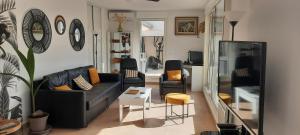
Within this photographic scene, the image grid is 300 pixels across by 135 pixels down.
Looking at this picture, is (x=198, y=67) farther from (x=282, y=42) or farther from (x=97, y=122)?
(x=282, y=42)

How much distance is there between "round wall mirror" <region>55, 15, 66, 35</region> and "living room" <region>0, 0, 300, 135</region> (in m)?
0.02

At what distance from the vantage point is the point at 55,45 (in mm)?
4910

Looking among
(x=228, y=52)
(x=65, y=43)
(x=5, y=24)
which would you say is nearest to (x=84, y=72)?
(x=65, y=43)

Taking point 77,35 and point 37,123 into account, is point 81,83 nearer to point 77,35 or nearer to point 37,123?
point 77,35

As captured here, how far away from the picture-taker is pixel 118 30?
8.07 m

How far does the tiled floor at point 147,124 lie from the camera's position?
3879mm

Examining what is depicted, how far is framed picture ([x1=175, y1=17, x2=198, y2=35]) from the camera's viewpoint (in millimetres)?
7809

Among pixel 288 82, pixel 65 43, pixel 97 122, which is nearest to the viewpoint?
pixel 288 82

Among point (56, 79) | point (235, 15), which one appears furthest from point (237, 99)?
point (56, 79)

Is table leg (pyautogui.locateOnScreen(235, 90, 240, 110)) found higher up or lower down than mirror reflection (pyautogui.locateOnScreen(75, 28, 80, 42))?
lower down

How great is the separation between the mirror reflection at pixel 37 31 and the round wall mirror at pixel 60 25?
488 mm

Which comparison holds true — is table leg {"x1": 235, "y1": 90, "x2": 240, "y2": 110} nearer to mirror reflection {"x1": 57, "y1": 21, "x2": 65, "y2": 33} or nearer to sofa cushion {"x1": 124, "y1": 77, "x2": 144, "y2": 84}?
mirror reflection {"x1": 57, "y1": 21, "x2": 65, "y2": 33}

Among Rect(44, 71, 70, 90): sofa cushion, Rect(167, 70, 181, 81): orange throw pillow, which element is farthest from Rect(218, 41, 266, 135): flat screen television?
Rect(167, 70, 181, 81): orange throw pillow

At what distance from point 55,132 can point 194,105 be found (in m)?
3.01
